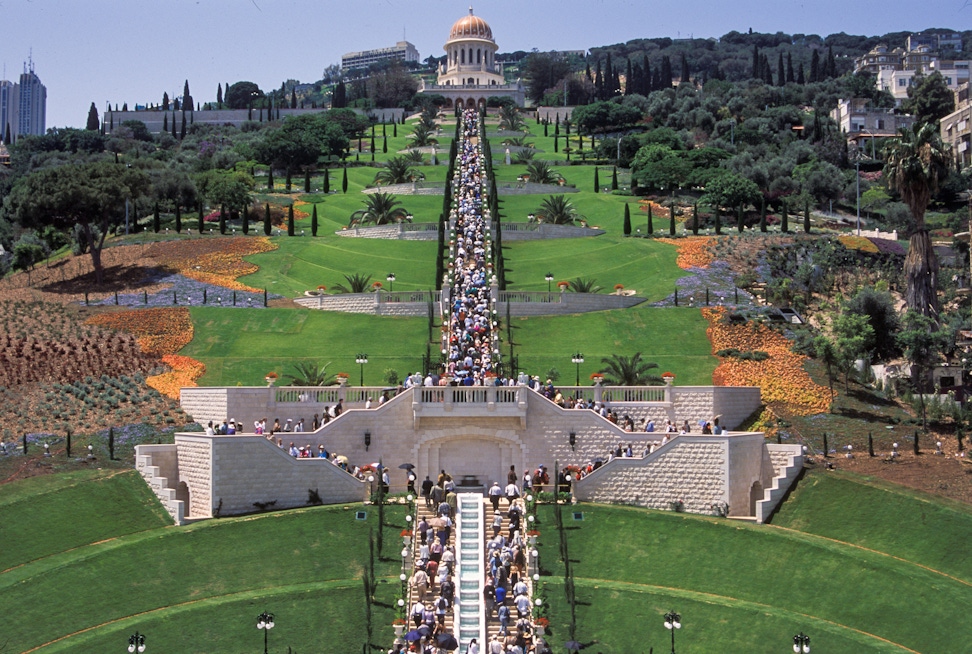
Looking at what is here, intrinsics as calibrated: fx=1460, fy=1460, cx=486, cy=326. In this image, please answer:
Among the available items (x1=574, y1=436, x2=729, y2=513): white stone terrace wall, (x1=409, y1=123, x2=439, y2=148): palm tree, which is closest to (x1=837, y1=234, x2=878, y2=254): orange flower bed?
(x1=574, y1=436, x2=729, y2=513): white stone terrace wall

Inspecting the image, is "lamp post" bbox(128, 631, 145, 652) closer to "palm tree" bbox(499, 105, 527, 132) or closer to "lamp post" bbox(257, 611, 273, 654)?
"lamp post" bbox(257, 611, 273, 654)

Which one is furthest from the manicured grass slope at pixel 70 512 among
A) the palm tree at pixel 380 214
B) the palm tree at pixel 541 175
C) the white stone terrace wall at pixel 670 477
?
the palm tree at pixel 541 175

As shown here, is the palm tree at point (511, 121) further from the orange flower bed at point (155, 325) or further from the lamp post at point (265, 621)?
the lamp post at point (265, 621)

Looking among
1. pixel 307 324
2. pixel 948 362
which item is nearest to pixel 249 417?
pixel 307 324

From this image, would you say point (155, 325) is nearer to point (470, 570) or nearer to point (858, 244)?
point (470, 570)

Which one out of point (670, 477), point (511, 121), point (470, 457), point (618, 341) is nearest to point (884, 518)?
point (670, 477)

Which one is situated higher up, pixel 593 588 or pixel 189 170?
pixel 189 170

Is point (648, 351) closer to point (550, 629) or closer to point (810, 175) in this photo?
point (550, 629)
